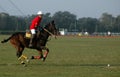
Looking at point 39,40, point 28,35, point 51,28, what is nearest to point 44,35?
point 39,40

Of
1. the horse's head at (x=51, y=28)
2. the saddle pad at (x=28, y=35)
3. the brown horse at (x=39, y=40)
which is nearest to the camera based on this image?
the saddle pad at (x=28, y=35)

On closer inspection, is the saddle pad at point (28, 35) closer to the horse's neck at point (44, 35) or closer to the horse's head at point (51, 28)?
the horse's neck at point (44, 35)

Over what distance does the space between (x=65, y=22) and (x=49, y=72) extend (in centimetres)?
16717

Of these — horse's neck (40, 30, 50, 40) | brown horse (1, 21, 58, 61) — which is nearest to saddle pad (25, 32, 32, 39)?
brown horse (1, 21, 58, 61)

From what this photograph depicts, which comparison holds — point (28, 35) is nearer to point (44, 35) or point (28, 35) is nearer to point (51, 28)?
point (44, 35)

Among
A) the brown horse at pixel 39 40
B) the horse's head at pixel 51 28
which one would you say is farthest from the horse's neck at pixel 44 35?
the horse's head at pixel 51 28

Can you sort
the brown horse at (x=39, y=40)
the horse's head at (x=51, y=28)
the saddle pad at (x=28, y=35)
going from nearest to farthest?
the saddle pad at (x=28, y=35)
the brown horse at (x=39, y=40)
the horse's head at (x=51, y=28)

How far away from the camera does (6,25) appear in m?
145

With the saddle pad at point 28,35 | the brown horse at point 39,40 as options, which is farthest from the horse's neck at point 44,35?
the saddle pad at point 28,35

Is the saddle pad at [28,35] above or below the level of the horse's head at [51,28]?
below

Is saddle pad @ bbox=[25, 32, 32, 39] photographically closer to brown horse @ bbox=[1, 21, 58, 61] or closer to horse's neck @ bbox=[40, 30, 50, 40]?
brown horse @ bbox=[1, 21, 58, 61]

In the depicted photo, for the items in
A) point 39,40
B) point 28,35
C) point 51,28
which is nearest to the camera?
point 28,35

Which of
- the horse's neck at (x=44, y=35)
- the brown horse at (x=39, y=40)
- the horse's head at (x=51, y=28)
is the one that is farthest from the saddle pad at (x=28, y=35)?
the horse's head at (x=51, y=28)

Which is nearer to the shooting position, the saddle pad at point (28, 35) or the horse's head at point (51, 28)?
the saddle pad at point (28, 35)
